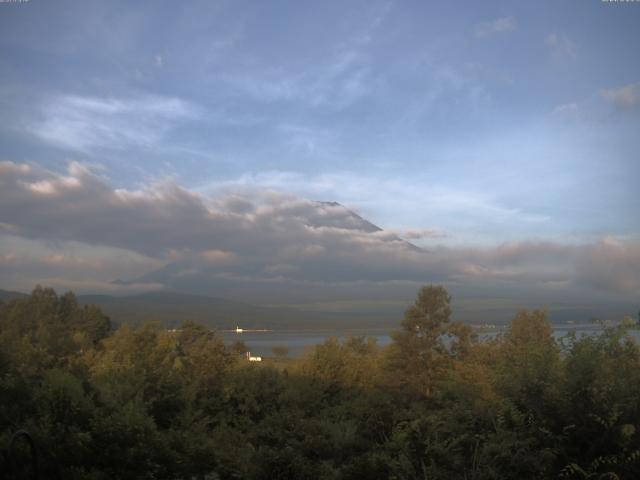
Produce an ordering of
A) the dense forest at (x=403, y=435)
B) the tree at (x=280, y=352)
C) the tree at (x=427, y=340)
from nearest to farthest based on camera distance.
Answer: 1. the dense forest at (x=403, y=435)
2. the tree at (x=280, y=352)
3. the tree at (x=427, y=340)

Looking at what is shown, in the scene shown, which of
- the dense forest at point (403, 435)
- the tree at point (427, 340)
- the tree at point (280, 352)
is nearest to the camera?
the dense forest at point (403, 435)

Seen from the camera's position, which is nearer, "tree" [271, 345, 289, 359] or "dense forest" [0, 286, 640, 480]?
"dense forest" [0, 286, 640, 480]

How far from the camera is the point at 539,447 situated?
6164 mm

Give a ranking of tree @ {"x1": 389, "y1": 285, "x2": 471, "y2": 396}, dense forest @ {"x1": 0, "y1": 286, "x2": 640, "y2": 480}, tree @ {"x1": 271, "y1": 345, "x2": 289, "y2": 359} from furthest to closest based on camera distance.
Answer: tree @ {"x1": 389, "y1": 285, "x2": 471, "y2": 396}, tree @ {"x1": 271, "y1": 345, "x2": 289, "y2": 359}, dense forest @ {"x1": 0, "y1": 286, "x2": 640, "y2": 480}

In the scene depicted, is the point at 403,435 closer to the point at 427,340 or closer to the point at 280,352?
the point at 280,352

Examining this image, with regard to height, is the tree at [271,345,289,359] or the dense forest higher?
the dense forest

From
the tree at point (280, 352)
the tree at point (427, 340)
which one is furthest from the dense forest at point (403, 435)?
the tree at point (427, 340)

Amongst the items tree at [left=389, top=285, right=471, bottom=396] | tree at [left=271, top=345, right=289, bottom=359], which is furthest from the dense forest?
tree at [left=389, top=285, right=471, bottom=396]

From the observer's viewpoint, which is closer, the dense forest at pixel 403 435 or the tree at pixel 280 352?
the dense forest at pixel 403 435

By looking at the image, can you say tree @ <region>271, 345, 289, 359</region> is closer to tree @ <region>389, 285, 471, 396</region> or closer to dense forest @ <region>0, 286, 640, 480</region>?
tree @ <region>389, 285, 471, 396</region>

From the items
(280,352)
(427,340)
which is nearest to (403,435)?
(280,352)

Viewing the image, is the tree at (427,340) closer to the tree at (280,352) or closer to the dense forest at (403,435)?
the tree at (280,352)

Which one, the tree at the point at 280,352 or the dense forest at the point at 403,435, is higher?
the dense forest at the point at 403,435

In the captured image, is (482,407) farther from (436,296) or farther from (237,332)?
(237,332)
